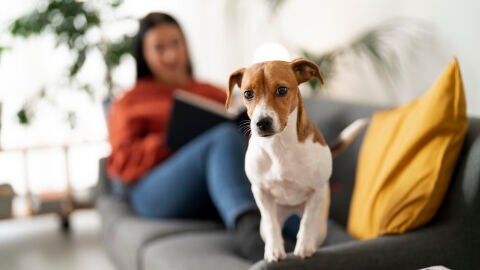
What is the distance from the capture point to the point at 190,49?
356cm

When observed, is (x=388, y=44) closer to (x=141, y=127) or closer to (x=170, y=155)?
(x=170, y=155)

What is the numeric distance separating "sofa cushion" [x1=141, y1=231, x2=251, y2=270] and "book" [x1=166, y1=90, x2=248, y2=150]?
1.40ft

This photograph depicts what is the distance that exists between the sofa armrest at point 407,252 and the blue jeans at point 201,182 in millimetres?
492

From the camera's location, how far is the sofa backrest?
4.25ft

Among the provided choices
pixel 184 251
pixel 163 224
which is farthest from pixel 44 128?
pixel 184 251

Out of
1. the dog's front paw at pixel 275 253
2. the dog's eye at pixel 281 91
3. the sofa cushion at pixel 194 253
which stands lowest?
the sofa cushion at pixel 194 253

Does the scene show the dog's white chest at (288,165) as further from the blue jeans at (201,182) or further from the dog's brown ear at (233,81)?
the blue jeans at (201,182)

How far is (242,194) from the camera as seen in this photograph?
1.72 metres

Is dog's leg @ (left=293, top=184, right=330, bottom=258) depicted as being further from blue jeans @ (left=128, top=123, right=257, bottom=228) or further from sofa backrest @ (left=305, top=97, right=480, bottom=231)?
blue jeans @ (left=128, top=123, right=257, bottom=228)

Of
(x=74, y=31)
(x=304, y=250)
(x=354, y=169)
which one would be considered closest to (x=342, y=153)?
(x=354, y=169)

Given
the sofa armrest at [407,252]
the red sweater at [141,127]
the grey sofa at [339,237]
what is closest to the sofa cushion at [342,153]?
the grey sofa at [339,237]

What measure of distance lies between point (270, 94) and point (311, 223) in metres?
0.26

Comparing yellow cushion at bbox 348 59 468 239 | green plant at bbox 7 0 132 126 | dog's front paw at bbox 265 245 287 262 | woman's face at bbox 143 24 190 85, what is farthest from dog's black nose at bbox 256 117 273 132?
green plant at bbox 7 0 132 126

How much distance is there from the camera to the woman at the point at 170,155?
1.75 metres
